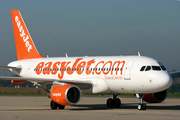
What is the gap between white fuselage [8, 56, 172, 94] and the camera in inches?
1001

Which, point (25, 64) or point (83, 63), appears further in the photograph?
point (25, 64)

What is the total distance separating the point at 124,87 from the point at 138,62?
2.19m

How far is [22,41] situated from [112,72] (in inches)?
537

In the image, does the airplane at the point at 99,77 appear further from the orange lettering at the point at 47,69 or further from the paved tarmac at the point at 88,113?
the paved tarmac at the point at 88,113

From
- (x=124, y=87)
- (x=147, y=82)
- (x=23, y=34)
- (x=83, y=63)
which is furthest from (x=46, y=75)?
(x=147, y=82)

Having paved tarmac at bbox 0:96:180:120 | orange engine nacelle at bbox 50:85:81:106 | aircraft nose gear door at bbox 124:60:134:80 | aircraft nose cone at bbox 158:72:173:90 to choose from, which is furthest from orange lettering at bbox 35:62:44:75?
aircraft nose cone at bbox 158:72:173:90

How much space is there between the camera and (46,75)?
33031mm

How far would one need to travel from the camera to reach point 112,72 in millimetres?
27625

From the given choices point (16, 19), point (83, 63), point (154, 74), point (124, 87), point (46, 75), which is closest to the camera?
point (154, 74)

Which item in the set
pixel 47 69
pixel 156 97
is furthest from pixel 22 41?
pixel 156 97

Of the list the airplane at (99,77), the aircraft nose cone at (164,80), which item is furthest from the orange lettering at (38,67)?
the aircraft nose cone at (164,80)

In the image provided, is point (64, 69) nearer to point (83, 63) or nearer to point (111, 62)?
point (83, 63)

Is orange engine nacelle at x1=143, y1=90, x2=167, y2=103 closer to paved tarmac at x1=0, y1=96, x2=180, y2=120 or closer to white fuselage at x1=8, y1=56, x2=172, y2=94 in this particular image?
paved tarmac at x1=0, y1=96, x2=180, y2=120

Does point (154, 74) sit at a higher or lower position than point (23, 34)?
lower
